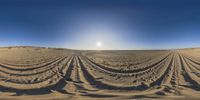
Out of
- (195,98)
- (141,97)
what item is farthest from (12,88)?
(195,98)

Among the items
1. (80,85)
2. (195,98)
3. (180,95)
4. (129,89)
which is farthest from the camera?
A: (80,85)

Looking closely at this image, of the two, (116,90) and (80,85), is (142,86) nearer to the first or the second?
(116,90)

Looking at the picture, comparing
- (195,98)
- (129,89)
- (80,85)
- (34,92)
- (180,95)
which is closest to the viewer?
(195,98)

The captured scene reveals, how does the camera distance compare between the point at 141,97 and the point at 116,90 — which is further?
the point at 116,90

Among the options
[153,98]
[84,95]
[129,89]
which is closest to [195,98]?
[153,98]

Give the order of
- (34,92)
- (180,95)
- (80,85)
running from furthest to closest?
1. (80,85)
2. (34,92)
3. (180,95)

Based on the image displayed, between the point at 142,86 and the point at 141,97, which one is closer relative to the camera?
the point at 141,97

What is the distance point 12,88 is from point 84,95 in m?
3.40

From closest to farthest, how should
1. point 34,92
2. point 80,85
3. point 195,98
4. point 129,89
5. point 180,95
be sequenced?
point 195,98
point 180,95
point 34,92
point 129,89
point 80,85

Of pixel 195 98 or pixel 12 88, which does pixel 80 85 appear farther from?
pixel 195 98

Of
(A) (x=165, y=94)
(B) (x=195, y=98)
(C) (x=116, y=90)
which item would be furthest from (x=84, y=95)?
(B) (x=195, y=98)

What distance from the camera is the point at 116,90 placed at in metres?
9.41

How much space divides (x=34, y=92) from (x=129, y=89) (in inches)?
150

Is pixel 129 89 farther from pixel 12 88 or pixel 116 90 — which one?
pixel 12 88
